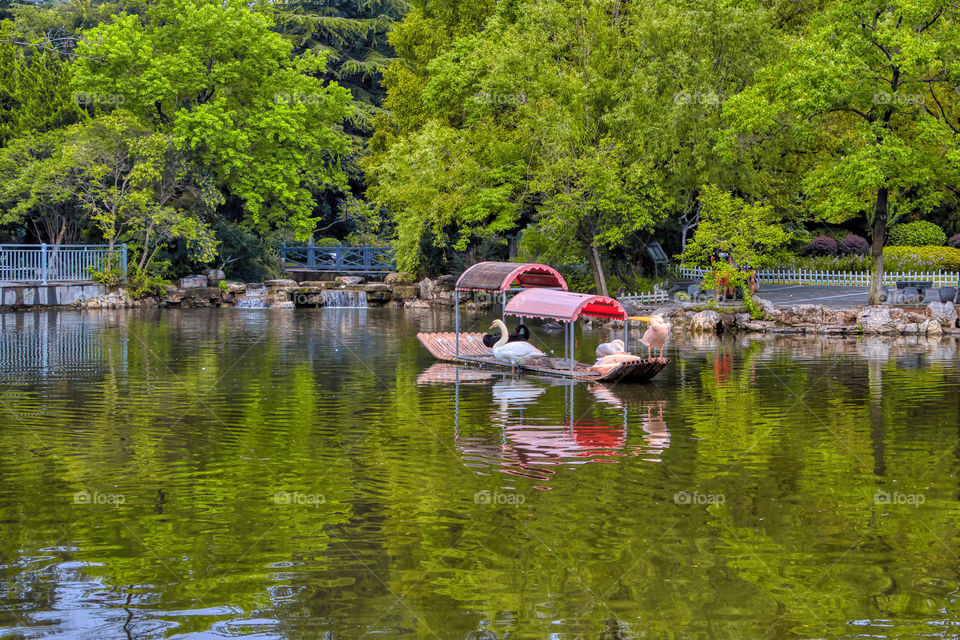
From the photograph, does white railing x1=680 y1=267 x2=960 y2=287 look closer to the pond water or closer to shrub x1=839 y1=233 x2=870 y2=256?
shrub x1=839 y1=233 x2=870 y2=256

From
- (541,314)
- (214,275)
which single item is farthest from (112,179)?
(541,314)

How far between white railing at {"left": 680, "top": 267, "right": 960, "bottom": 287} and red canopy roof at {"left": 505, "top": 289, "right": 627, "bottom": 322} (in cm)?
2192

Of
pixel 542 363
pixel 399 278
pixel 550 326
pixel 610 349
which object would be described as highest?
pixel 399 278

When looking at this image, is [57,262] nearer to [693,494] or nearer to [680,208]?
[680,208]

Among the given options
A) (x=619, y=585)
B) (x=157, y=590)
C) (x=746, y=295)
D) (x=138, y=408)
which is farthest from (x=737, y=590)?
(x=746, y=295)

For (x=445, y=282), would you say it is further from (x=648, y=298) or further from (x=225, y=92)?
(x=225, y=92)

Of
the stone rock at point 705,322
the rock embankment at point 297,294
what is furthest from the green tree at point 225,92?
the stone rock at point 705,322

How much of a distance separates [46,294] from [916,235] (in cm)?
4147

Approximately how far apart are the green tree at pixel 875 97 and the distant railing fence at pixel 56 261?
98.0 feet

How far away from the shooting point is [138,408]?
61.9ft

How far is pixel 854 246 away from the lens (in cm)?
5194

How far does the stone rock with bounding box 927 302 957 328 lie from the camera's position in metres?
35.2

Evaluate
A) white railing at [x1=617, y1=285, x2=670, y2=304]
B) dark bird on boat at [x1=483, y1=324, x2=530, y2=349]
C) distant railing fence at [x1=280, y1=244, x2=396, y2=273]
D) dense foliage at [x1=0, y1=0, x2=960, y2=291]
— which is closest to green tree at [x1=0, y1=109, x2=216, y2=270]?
dense foliage at [x1=0, y1=0, x2=960, y2=291]

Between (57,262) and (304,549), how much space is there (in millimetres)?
42485
